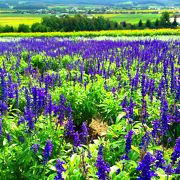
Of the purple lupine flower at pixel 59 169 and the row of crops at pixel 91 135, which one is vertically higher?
the purple lupine flower at pixel 59 169

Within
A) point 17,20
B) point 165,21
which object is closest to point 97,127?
point 165,21

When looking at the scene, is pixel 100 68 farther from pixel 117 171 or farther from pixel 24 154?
pixel 117 171

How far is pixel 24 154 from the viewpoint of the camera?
Result: 17.7 feet

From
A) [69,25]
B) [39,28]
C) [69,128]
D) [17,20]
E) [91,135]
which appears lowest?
[91,135]

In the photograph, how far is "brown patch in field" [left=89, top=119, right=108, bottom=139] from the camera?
8.21m

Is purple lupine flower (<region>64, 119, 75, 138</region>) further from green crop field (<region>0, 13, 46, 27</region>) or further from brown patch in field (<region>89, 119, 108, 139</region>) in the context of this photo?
green crop field (<region>0, 13, 46, 27</region>)

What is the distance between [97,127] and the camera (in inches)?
335

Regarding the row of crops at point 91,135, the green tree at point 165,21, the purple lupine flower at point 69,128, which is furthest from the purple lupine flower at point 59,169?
the green tree at point 165,21

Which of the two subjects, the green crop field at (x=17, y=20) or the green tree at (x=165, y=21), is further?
the green crop field at (x=17, y=20)

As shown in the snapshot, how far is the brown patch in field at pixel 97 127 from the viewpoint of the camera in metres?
8.21

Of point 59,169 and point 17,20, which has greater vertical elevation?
point 59,169

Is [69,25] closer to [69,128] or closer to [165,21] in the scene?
[165,21]

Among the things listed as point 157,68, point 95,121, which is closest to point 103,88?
point 95,121

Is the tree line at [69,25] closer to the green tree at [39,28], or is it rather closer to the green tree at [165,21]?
the green tree at [39,28]
